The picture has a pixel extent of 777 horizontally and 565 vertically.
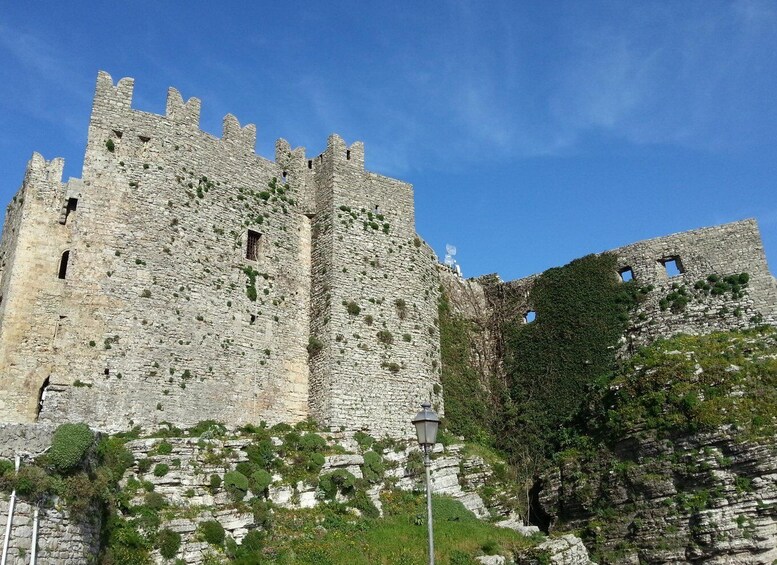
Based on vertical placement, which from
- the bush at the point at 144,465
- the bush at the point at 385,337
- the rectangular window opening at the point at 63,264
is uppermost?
the rectangular window opening at the point at 63,264

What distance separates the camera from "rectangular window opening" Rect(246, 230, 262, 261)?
30.2 metres

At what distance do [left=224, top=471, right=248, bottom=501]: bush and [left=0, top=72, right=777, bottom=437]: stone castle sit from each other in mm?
3647

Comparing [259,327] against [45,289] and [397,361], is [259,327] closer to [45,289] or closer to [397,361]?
[397,361]

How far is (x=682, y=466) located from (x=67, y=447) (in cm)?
2075

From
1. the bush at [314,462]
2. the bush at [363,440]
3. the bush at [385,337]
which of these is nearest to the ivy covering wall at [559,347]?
the bush at [385,337]

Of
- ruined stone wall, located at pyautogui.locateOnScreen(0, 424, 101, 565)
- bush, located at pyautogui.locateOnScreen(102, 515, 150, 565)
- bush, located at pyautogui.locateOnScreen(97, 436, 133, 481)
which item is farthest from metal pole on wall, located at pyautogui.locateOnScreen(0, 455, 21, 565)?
bush, located at pyautogui.locateOnScreen(97, 436, 133, 481)

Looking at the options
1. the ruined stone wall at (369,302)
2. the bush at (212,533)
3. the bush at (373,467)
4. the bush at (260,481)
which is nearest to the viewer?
the bush at (212,533)

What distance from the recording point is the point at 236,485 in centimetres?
2259

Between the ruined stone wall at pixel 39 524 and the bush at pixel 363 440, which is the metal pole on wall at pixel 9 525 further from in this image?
the bush at pixel 363 440

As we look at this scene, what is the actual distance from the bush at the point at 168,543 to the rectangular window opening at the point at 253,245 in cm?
1301

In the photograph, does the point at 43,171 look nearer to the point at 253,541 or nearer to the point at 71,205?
the point at 71,205

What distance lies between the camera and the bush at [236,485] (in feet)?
73.8

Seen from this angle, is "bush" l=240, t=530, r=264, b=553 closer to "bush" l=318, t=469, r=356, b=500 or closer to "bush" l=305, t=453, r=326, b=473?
"bush" l=318, t=469, r=356, b=500

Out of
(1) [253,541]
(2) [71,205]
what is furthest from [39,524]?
(2) [71,205]
